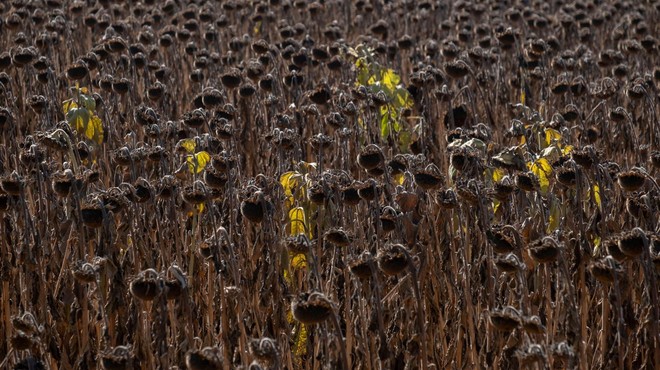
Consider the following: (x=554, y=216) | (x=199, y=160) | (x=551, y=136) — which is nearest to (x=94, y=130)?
(x=199, y=160)

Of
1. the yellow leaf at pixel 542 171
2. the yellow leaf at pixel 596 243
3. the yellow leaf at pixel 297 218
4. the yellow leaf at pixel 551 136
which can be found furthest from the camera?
the yellow leaf at pixel 551 136

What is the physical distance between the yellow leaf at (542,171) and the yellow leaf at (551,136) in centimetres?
49

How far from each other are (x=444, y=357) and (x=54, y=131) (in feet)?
5.15

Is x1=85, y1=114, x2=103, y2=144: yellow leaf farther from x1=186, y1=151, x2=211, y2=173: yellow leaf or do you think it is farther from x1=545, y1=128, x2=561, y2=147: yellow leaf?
x1=545, y1=128, x2=561, y2=147: yellow leaf

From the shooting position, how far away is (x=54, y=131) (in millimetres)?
3412

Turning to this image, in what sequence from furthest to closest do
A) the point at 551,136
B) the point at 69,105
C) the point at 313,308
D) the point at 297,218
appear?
1. the point at 69,105
2. the point at 551,136
3. the point at 297,218
4. the point at 313,308

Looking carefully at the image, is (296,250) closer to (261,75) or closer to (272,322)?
(272,322)

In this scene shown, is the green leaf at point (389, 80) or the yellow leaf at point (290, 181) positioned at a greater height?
the green leaf at point (389, 80)

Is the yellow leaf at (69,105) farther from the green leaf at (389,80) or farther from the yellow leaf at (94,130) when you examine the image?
the green leaf at (389,80)

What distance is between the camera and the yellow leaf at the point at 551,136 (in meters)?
3.77

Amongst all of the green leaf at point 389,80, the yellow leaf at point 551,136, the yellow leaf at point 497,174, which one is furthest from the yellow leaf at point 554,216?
the green leaf at point 389,80

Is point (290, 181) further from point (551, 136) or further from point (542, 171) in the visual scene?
point (551, 136)

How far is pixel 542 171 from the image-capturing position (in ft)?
10.7

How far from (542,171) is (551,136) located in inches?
23.8
